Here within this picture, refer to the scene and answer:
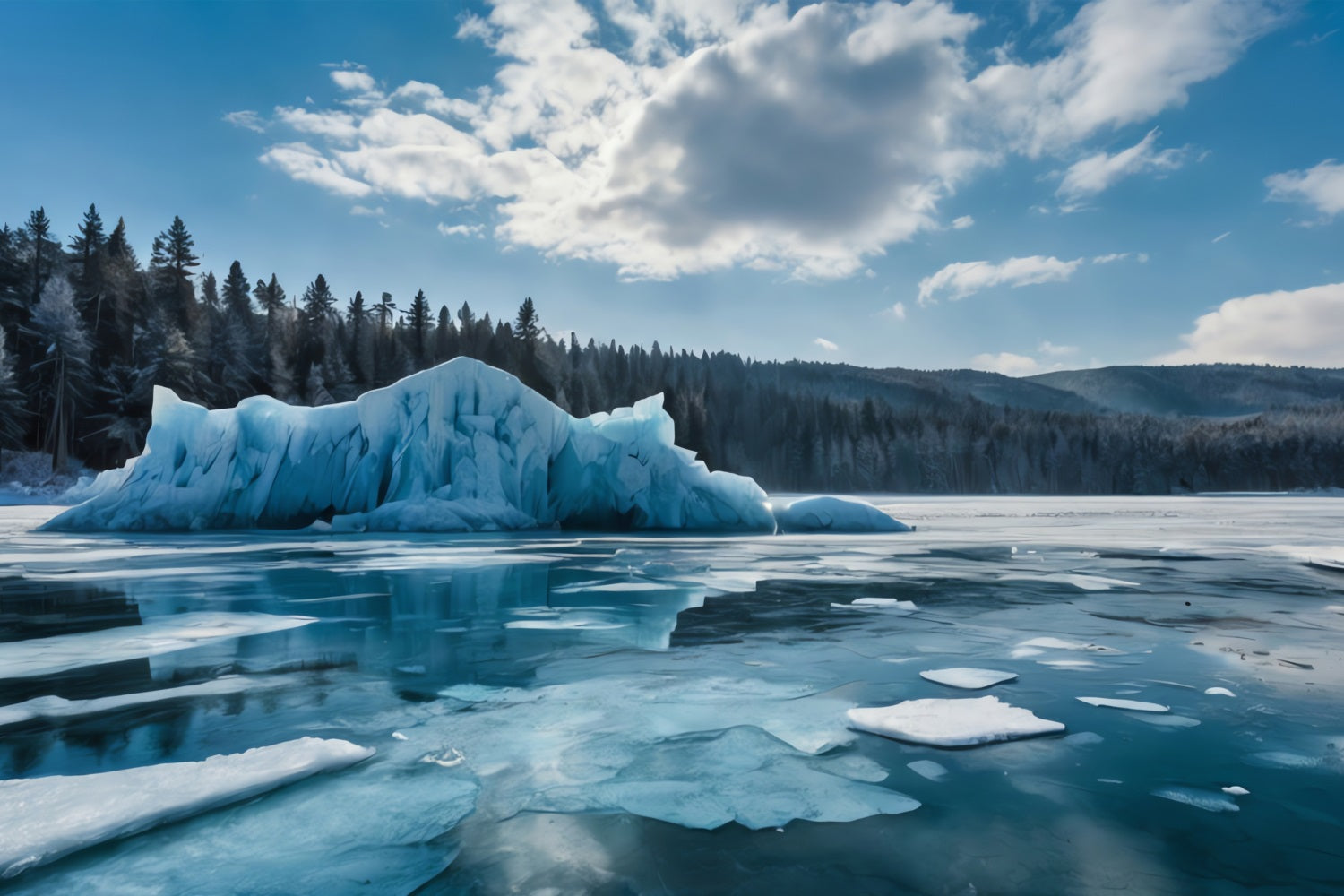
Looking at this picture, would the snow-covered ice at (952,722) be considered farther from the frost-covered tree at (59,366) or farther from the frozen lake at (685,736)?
the frost-covered tree at (59,366)

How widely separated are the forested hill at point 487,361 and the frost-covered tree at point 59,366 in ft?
0.38

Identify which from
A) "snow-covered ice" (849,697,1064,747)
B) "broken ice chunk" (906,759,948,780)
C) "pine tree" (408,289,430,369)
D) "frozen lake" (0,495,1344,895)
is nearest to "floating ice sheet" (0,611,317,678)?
"frozen lake" (0,495,1344,895)

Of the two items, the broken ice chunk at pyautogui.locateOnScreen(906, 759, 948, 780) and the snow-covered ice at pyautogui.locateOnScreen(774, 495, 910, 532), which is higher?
the snow-covered ice at pyautogui.locateOnScreen(774, 495, 910, 532)

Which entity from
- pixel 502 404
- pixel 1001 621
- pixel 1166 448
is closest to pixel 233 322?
pixel 502 404

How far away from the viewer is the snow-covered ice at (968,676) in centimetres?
470

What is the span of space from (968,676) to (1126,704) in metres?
0.91

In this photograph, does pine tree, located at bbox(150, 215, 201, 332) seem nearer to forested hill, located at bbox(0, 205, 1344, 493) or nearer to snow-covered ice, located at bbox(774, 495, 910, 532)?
forested hill, located at bbox(0, 205, 1344, 493)

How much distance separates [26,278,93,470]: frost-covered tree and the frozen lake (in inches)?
1462

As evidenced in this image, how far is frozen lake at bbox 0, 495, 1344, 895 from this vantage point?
250cm

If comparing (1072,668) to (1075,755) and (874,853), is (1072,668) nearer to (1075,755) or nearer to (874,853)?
(1075,755)

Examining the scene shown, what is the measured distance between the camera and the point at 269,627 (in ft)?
22.1

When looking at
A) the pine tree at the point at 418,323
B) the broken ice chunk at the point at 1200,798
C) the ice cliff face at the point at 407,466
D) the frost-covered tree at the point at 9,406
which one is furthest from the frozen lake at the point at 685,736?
the pine tree at the point at 418,323

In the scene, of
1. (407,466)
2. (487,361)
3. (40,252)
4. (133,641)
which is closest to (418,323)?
(487,361)

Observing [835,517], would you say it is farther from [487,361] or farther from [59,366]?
[487,361]
